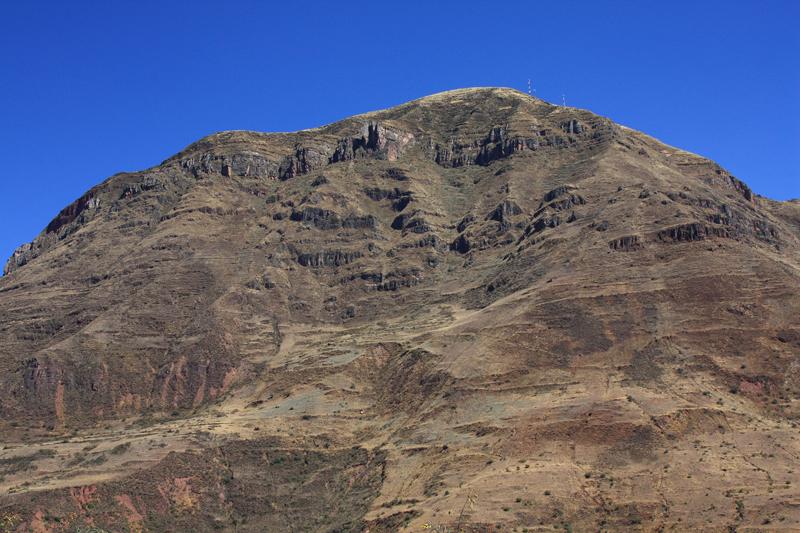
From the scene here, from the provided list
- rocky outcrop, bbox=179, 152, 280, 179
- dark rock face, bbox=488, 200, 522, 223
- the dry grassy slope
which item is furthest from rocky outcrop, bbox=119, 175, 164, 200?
dark rock face, bbox=488, 200, 522, 223

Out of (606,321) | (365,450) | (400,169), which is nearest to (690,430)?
(606,321)

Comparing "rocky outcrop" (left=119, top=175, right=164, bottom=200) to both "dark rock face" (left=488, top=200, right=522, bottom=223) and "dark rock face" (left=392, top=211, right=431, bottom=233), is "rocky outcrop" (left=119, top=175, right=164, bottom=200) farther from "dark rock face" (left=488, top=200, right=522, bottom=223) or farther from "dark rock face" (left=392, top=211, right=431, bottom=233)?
"dark rock face" (left=488, top=200, right=522, bottom=223)

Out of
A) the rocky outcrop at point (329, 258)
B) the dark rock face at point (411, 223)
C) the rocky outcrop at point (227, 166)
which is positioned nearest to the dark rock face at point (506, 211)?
the dark rock face at point (411, 223)

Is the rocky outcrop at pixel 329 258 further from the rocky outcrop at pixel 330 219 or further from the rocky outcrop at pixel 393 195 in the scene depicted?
the rocky outcrop at pixel 393 195

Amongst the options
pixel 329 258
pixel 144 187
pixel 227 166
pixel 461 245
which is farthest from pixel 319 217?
pixel 144 187

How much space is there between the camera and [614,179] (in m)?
160

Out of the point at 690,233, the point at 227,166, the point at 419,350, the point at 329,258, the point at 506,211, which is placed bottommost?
the point at 419,350

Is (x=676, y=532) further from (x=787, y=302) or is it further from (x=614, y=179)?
(x=614, y=179)

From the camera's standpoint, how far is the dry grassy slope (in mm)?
92812

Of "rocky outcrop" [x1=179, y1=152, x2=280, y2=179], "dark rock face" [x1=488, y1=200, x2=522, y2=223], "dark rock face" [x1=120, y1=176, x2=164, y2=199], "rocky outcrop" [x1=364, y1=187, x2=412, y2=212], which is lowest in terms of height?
"dark rock face" [x1=488, y1=200, x2=522, y2=223]

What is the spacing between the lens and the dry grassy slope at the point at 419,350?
92.8m

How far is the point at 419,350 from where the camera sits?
125250 millimetres

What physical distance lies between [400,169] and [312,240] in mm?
30570

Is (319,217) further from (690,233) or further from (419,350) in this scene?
(690,233)
